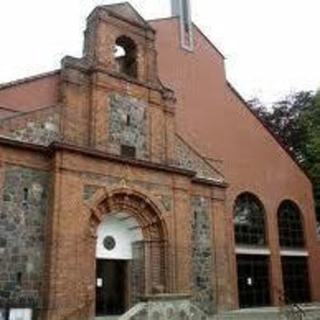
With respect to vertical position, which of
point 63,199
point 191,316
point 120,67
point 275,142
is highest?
point 120,67

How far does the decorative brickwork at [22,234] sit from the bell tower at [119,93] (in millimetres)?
2345

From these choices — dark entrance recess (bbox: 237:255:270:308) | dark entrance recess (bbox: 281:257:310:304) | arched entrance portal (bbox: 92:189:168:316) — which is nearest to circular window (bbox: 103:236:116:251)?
arched entrance portal (bbox: 92:189:168:316)

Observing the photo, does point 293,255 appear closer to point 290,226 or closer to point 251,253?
point 290,226

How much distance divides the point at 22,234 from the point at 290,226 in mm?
14183

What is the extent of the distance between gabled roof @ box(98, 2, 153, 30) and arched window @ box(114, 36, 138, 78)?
0.87 metres

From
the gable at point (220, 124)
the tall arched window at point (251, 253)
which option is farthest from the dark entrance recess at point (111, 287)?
the gable at point (220, 124)

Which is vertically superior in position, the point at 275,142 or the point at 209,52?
the point at 209,52

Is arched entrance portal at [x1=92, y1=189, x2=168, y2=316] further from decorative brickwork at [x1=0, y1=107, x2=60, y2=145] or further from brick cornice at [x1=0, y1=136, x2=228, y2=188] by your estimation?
decorative brickwork at [x1=0, y1=107, x2=60, y2=145]

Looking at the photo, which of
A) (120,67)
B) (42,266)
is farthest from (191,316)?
(120,67)

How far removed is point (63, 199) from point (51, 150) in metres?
1.70

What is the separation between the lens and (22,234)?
1595 centimetres

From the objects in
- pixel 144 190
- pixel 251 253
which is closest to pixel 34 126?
pixel 144 190

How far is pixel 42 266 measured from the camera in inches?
631

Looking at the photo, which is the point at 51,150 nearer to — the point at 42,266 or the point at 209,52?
the point at 42,266
